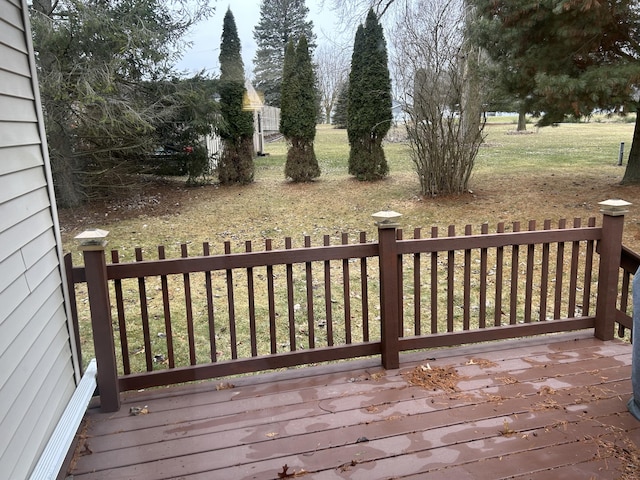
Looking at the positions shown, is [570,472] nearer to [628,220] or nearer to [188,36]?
[628,220]

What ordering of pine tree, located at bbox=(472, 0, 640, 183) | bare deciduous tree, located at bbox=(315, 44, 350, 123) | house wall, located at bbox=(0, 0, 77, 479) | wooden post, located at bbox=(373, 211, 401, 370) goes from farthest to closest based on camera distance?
bare deciduous tree, located at bbox=(315, 44, 350, 123)
pine tree, located at bbox=(472, 0, 640, 183)
wooden post, located at bbox=(373, 211, 401, 370)
house wall, located at bbox=(0, 0, 77, 479)

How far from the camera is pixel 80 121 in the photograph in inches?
273

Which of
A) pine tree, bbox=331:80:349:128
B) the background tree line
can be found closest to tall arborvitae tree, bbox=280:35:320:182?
the background tree line

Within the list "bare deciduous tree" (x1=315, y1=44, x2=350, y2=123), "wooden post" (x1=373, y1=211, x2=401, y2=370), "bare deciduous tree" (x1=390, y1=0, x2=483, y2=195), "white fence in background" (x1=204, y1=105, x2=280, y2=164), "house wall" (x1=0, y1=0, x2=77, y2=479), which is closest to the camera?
"house wall" (x1=0, y1=0, x2=77, y2=479)

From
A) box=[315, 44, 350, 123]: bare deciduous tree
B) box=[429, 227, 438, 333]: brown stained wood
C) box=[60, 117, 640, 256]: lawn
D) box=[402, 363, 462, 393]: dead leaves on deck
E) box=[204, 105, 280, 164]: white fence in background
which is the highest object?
box=[315, 44, 350, 123]: bare deciduous tree

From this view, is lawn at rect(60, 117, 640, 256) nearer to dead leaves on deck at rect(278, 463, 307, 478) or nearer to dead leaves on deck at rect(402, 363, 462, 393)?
dead leaves on deck at rect(402, 363, 462, 393)

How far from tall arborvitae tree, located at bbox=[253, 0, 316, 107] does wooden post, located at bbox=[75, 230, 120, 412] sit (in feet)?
25.5

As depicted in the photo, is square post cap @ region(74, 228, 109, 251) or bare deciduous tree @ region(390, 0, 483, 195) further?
bare deciduous tree @ region(390, 0, 483, 195)

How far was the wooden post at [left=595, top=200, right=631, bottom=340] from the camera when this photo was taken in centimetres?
294

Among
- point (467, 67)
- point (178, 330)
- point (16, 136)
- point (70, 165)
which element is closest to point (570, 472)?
point (16, 136)

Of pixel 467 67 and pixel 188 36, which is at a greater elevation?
pixel 188 36

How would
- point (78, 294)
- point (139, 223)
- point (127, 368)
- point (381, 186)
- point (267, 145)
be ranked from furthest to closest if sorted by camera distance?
1. point (267, 145)
2. point (381, 186)
3. point (139, 223)
4. point (78, 294)
5. point (127, 368)

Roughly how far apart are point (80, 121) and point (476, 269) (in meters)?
5.71

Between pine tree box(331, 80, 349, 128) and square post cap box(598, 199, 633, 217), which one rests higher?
pine tree box(331, 80, 349, 128)
